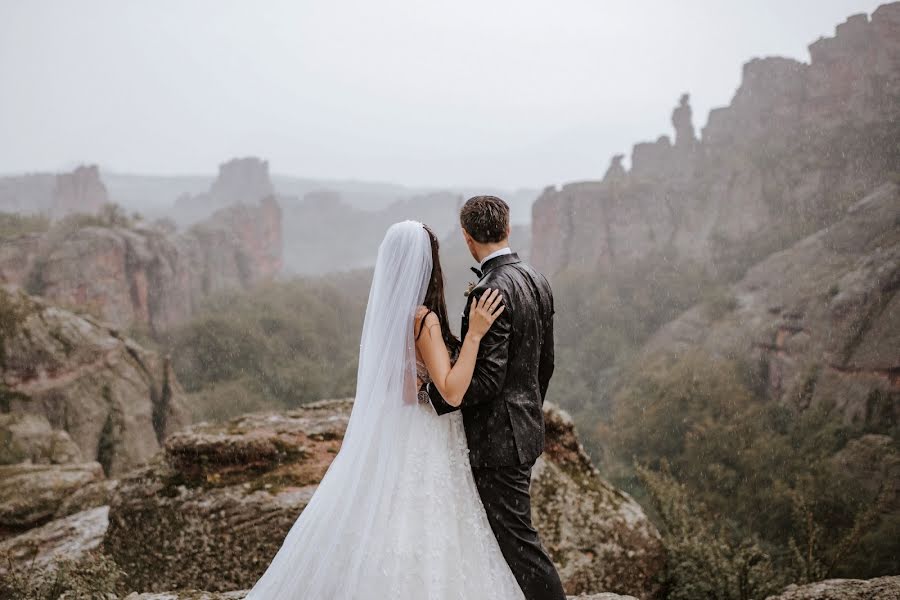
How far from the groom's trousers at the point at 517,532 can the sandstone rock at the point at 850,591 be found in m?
1.97

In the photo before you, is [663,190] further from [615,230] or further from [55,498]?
[55,498]

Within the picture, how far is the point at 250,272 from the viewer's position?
70688mm

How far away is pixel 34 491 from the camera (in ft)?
20.1

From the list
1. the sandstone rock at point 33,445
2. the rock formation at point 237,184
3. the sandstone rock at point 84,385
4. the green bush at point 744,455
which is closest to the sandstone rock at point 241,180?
the rock formation at point 237,184

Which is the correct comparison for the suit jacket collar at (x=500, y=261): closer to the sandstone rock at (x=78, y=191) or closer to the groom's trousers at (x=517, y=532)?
the groom's trousers at (x=517, y=532)

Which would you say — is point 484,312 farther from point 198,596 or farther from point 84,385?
point 84,385

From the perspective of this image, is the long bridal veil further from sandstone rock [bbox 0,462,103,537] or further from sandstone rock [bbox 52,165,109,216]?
sandstone rock [bbox 52,165,109,216]

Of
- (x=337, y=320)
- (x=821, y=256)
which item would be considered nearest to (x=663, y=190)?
(x=821, y=256)

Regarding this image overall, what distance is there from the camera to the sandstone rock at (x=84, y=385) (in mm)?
16578

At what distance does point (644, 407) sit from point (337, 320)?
29.9 m

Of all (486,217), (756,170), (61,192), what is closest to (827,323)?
(486,217)

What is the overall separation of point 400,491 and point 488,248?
124cm

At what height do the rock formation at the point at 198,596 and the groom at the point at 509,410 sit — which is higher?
the groom at the point at 509,410

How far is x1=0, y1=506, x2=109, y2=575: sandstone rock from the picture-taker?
192 inches
